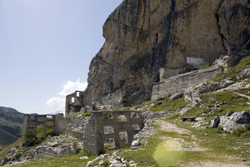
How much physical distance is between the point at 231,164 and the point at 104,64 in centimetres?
4539

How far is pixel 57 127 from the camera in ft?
108

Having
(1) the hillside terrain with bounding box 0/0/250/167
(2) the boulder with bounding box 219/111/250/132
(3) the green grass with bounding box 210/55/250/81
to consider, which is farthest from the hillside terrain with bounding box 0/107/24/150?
(2) the boulder with bounding box 219/111/250/132

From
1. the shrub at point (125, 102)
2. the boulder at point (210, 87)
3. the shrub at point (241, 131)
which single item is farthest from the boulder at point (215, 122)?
the shrub at point (125, 102)

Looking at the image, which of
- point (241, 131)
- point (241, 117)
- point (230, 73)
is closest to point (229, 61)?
point (230, 73)

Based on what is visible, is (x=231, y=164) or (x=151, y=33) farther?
(x=151, y=33)

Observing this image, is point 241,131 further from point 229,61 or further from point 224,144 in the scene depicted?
point 229,61

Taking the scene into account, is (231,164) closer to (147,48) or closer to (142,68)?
(142,68)

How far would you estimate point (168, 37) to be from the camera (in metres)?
34.7

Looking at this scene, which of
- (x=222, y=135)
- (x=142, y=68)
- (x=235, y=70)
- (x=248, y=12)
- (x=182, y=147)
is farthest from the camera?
(x=142, y=68)

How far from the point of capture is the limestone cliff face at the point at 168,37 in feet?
106

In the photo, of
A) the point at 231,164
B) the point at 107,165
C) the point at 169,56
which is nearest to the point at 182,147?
the point at 231,164

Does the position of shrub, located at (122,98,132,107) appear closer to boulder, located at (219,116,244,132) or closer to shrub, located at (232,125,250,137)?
boulder, located at (219,116,244,132)

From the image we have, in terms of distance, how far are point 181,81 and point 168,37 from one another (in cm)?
1210

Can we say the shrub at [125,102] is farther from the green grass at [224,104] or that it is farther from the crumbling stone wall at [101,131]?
the green grass at [224,104]
